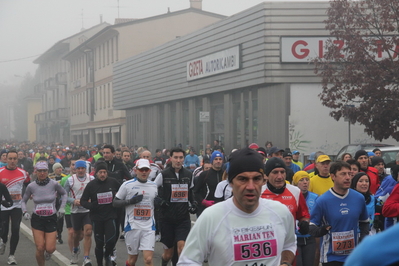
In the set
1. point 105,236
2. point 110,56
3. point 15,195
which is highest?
point 110,56

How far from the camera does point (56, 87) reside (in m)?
83.8

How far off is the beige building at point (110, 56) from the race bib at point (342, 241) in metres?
34.6

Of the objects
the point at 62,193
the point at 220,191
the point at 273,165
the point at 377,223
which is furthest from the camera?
the point at 62,193

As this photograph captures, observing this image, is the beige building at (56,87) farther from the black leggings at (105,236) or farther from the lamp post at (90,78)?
the black leggings at (105,236)

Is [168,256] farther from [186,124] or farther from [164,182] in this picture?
[186,124]

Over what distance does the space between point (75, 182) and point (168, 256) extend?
8.99 feet

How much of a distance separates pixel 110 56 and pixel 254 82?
2887 centimetres

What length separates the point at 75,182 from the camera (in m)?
11.5

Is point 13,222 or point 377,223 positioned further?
point 13,222

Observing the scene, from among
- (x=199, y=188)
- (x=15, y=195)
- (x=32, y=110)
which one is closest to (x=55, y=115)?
(x=32, y=110)

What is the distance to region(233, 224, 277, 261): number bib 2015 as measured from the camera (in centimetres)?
345

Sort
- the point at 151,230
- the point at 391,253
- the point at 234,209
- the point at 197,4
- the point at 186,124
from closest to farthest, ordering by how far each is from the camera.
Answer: the point at 391,253 → the point at 234,209 → the point at 151,230 → the point at 186,124 → the point at 197,4

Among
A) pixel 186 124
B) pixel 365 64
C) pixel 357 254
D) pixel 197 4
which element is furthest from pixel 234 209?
pixel 197 4

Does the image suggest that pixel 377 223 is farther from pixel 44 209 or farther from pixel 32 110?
pixel 32 110
